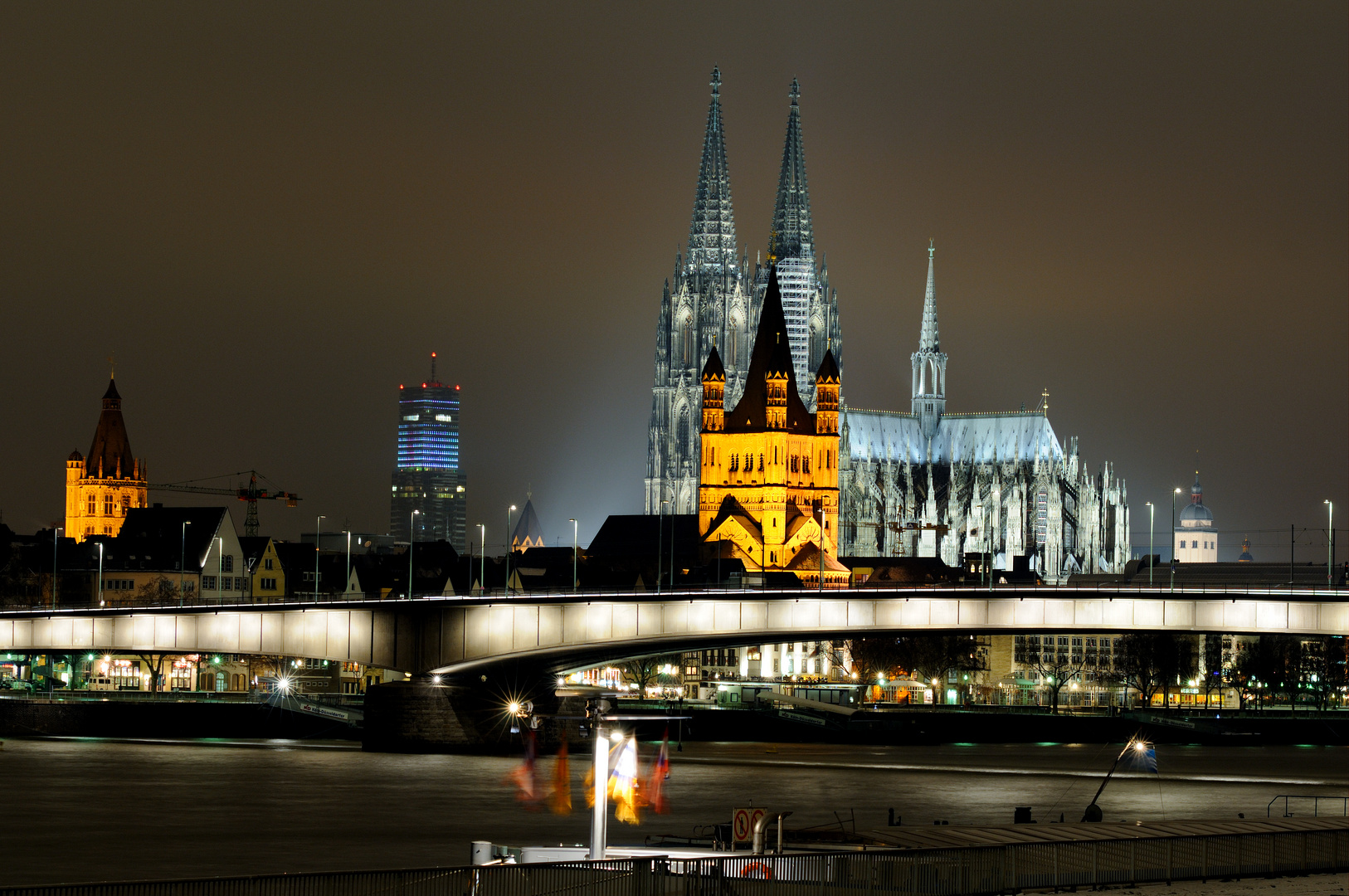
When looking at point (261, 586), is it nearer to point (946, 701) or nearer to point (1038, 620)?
point (946, 701)

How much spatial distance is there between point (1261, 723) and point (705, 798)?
88550 millimetres

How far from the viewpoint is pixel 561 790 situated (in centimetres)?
7200

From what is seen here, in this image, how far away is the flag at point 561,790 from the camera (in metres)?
63.8

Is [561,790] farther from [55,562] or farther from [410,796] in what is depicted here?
[55,562]

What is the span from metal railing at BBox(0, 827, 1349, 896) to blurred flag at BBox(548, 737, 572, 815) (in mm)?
19771

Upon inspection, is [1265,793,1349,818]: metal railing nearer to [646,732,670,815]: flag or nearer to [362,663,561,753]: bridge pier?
[646,732,670,815]: flag

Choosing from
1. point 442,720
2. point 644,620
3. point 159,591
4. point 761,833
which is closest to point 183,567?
point 159,591

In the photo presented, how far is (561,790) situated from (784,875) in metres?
35.5

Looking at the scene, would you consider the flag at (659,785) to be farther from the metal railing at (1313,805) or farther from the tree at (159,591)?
the tree at (159,591)

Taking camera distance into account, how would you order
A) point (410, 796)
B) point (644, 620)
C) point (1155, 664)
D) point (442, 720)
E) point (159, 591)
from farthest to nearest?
point (1155, 664)
point (159, 591)
point (644, 620)
point (442, 720)
point (410, 796)

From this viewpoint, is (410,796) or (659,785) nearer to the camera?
(410,796)

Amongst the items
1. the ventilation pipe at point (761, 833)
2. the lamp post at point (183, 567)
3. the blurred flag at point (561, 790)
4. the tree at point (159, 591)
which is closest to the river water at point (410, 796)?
the blurred flag at point (561, 790)

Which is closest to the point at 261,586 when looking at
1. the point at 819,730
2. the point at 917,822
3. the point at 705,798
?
the point at 819,730

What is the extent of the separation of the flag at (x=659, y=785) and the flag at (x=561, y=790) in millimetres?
2325
